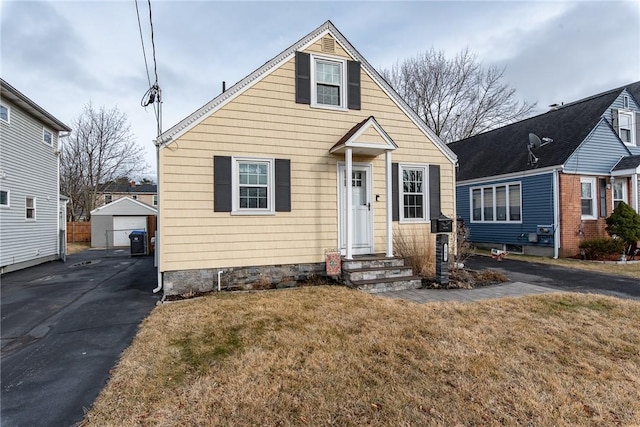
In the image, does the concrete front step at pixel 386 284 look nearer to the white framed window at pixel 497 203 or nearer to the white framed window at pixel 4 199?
the white framed window at pixel 497 203

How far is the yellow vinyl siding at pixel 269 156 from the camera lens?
6.76 metres

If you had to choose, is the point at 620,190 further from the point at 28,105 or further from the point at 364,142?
the point at 28,105

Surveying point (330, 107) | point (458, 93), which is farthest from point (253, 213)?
point (458, 93)

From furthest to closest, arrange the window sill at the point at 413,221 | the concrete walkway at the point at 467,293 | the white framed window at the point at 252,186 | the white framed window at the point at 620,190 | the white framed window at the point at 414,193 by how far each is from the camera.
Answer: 1. the white framed window at the point at 620,190
2. the white framed window at the point at 414,193
3. the window sill at the point at 413,221
4. the white framed window at the point at 252,186
5. the concrete walkway at the point at 467,293

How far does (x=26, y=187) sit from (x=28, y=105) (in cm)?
294

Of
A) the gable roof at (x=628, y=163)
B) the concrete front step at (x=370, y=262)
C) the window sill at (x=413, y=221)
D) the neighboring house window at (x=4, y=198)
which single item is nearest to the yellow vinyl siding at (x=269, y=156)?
the window sill at (x=413, y=221)

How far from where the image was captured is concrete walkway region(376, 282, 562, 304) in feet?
20.2

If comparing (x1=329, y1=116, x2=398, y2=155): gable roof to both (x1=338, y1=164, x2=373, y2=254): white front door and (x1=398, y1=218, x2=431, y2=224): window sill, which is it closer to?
(x1=338, y1=164, x2=373, y2=254): white front door

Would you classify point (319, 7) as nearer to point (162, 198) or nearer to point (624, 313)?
point (162, 198)

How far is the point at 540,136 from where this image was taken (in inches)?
551

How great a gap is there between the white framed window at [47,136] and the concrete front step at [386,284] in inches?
564

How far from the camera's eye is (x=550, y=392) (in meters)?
2.88

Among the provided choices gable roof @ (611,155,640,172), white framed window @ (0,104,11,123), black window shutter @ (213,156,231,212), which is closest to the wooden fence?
white framed window @ (0,104,11,123)

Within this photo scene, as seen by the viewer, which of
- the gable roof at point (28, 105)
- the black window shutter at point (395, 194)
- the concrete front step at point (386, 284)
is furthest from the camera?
the gable roof at point (28, 105)
